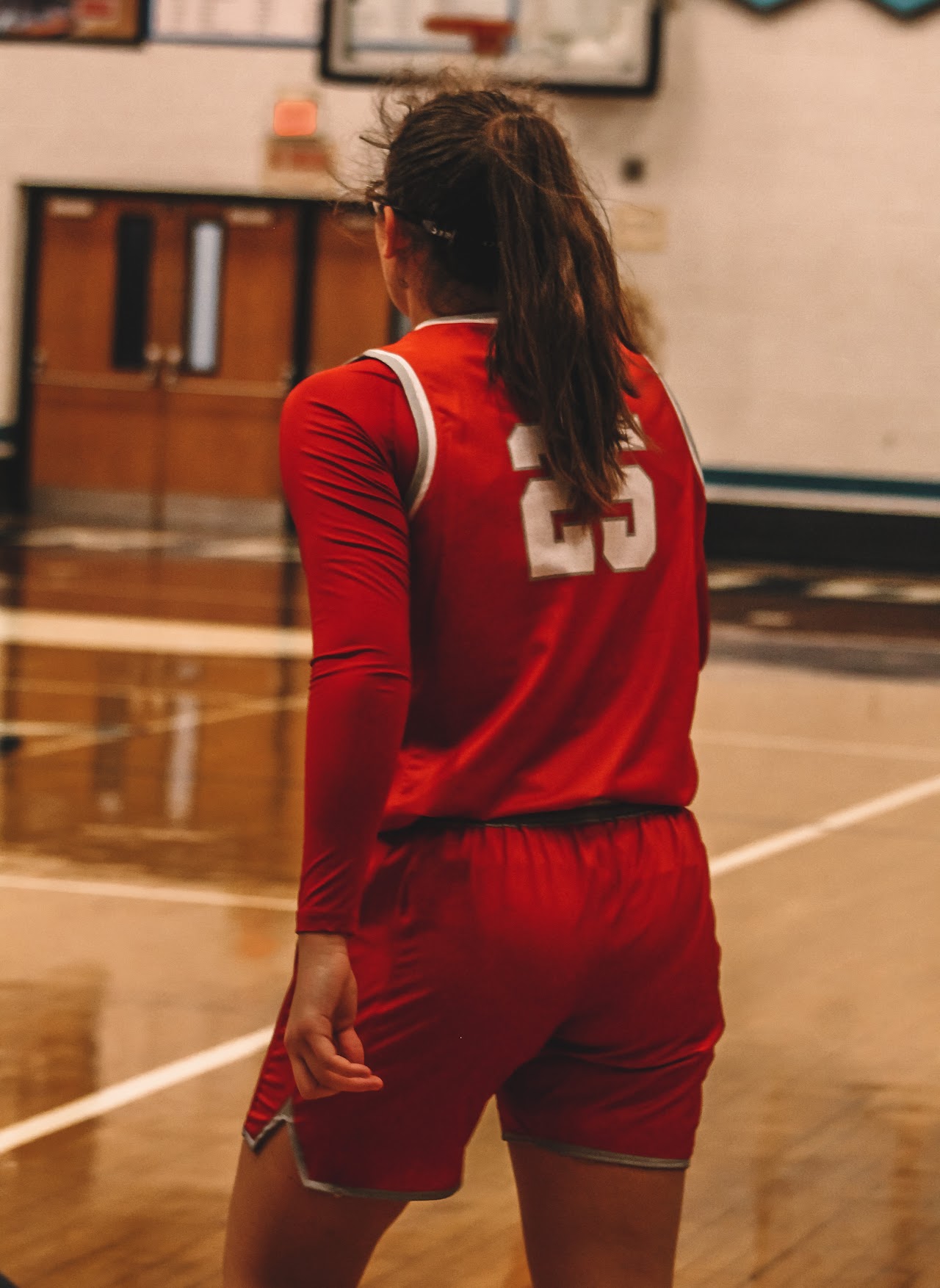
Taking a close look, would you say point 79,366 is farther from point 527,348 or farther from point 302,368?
point 527,348

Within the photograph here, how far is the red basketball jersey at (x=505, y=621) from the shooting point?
1920mm

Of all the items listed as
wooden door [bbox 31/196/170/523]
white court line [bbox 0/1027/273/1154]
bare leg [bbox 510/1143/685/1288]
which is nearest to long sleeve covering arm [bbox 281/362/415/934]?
bare leg [bbox 510/1143/685/1288]

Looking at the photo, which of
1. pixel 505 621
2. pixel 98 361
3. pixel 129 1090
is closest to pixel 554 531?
pixel 505 621

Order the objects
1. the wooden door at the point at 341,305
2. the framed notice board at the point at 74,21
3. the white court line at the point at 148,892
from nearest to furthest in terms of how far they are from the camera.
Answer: the white court line at the point at 148,892
the framed notice board at the point at 74,21
the wooden door at the point at 341,305

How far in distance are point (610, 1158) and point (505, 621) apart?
19.4 inches

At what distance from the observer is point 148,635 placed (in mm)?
11281

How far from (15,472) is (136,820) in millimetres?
11695

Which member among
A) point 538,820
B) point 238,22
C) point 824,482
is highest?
point 238,22

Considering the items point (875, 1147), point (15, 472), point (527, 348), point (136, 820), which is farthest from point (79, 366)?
point (527, 348)

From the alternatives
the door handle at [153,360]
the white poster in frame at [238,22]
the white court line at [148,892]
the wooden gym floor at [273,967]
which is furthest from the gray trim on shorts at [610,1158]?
the door handle at [153,360]

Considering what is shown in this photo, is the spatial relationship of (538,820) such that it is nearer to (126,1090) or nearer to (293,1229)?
(293,1229)

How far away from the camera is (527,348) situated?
195 cm

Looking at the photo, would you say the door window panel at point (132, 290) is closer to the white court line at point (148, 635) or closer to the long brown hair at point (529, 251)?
the white court line at point (148, 635)

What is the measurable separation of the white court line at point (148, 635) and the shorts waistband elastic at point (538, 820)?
342 inches
